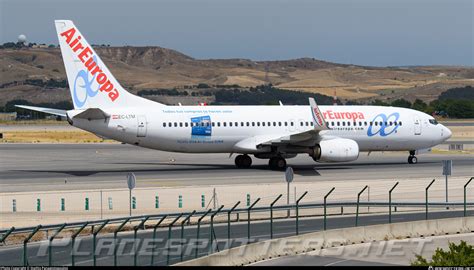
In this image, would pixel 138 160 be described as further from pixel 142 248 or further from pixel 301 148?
pixel 142 248

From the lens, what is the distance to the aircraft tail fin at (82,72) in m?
57.7

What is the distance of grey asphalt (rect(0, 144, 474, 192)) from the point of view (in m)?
54.5

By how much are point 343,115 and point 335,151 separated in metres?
5.35

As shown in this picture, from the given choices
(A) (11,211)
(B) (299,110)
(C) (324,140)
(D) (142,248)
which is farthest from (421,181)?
(D) (142,248)

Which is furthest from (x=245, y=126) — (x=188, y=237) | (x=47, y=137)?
(x=47, y=137)

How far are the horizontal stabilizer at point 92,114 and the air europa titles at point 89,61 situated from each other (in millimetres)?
1582

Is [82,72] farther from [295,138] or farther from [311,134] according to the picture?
[311,134]

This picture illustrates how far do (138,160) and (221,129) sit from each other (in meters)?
13.2

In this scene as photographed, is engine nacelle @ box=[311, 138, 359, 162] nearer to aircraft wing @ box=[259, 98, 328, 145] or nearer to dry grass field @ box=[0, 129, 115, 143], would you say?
aircraft wing @ box=[259, 98, 328, 145]

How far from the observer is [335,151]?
195ft

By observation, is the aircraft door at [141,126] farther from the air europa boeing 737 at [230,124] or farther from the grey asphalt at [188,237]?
the grey asphalt at [188,237]

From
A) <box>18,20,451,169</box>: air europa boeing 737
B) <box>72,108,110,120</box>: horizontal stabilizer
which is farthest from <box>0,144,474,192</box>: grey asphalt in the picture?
<box>72,108,110,120</box>: horizontal stabilizer

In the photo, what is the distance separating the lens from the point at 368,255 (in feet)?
109

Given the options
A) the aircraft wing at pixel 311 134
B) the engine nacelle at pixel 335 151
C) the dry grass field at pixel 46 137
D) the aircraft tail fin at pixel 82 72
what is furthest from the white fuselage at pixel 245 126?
→ the dry grass field at pixel 46 137
